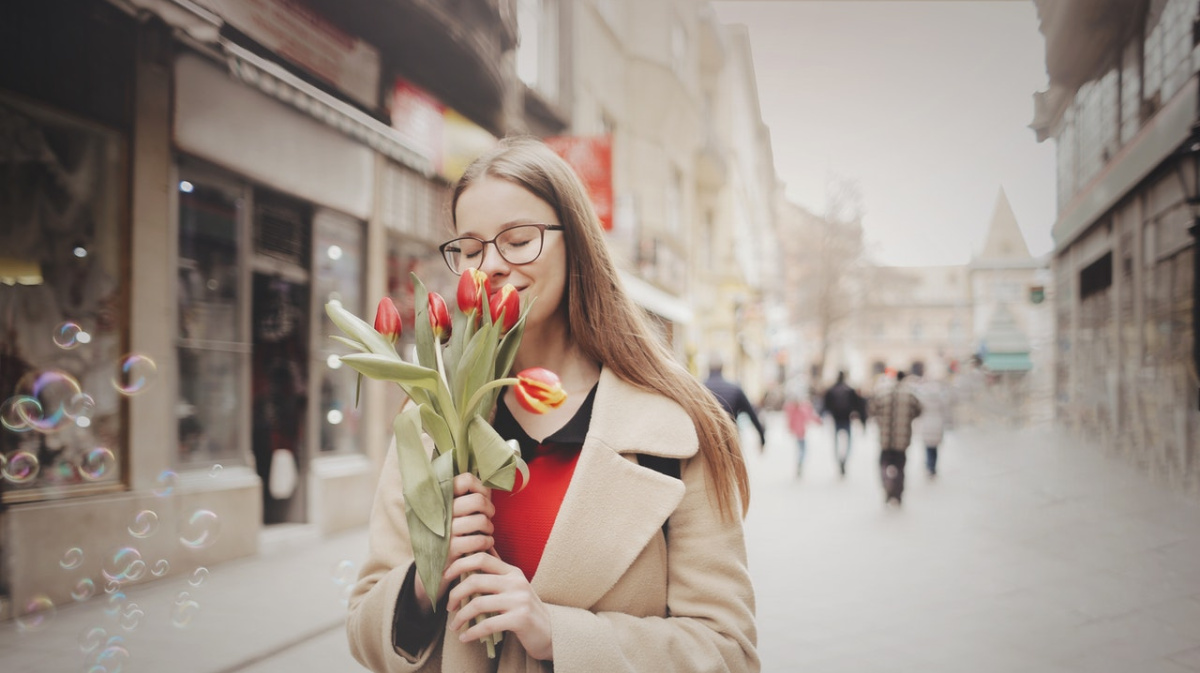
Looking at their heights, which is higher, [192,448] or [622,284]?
[622,284]

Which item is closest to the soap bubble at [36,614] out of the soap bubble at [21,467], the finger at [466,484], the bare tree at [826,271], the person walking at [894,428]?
the soap bubble at [21,467]

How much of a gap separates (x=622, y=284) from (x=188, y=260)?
582cm

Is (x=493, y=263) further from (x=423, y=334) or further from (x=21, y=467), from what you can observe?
(x=21, y=467)

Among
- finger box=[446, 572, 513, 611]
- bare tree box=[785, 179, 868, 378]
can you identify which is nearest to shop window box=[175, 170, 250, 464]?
finger box=[446, 572, 513, 611]

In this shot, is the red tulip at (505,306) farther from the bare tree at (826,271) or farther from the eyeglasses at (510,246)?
the bare tree at (826,271)

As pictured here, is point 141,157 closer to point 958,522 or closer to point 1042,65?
point 1042,65

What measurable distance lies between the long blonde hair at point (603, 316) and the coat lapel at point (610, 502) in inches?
3.1

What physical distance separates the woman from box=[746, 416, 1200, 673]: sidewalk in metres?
3.13

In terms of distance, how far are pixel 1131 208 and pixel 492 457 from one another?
4903 millimetres

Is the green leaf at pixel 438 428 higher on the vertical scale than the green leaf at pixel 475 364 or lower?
lower

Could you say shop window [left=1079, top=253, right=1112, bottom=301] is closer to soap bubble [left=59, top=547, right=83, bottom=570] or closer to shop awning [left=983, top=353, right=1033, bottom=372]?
shop awning [left=983, top=353, right=1033, bottom=372]

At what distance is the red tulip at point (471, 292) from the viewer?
4.21 ft

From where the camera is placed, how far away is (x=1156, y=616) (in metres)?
4.56

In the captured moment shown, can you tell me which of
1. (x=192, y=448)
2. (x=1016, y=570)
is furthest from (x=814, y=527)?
(x=192, y=448)
